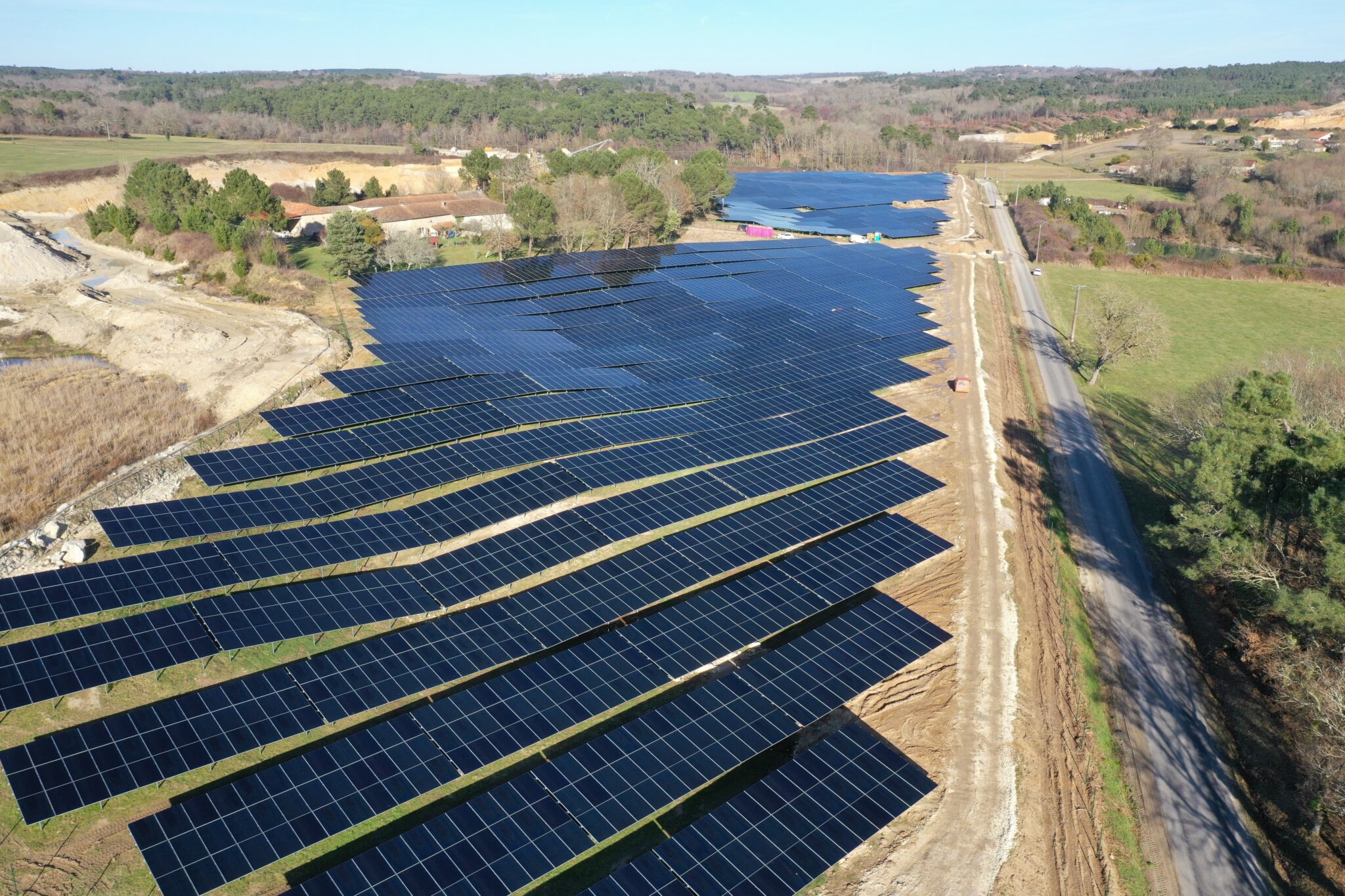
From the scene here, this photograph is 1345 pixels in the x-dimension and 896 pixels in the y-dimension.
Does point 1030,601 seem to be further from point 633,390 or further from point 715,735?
point 633,390

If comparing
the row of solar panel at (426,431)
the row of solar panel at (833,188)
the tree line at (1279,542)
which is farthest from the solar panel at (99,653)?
the row of solar panel at (833,188)

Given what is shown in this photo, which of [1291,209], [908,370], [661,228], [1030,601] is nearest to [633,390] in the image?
[908,370]

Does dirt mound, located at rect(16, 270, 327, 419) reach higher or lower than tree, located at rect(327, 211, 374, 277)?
lower

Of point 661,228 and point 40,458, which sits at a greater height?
point 661,228

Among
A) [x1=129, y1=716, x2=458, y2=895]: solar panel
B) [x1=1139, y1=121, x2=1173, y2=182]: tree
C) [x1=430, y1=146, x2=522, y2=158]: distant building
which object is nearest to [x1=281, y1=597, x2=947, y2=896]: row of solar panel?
[x1=129, y1=716, x2=458, y2=895]: solar panel

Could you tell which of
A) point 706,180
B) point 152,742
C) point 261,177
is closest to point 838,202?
point 706,180

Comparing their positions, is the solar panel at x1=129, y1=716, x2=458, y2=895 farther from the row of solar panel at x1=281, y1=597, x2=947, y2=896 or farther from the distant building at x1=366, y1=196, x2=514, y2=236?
the distant building at x1=366, y1=196, x2=514, y2=236

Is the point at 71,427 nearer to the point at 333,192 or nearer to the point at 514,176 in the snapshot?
the point at 333,192
